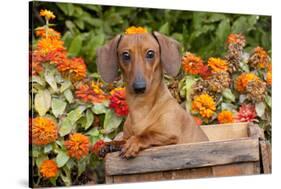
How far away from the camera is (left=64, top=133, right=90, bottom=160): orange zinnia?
474 centimetres

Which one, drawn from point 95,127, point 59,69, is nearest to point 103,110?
point 95,127

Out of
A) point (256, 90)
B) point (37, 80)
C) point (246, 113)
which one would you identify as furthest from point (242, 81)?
point (37, 80)

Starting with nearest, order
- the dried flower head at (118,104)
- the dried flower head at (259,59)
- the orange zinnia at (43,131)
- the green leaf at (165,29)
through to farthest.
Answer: the orange zinnia at (43,131) → the dried flower head at (118,104) → the green leaf at (165,29) → the dried flower head at (259,59)

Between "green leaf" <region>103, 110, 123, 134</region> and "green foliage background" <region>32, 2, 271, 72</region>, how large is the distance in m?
0.34

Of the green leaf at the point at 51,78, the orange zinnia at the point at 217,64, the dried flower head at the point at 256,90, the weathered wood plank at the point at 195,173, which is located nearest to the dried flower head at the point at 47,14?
the green leaf at the point at 51,78

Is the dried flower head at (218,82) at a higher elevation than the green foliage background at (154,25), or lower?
lower

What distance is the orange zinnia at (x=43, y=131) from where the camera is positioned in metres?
4.59

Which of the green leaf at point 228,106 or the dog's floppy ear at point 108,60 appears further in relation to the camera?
the green leaf at point 228,106

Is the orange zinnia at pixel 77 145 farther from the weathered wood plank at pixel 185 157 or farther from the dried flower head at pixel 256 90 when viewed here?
the dried flower head at pixel 256 90

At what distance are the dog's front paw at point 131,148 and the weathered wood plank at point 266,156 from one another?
0.99m

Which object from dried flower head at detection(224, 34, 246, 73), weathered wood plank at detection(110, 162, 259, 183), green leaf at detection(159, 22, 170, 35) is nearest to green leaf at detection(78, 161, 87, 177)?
weathered wood plank at detection(110, 162, 259, 183)

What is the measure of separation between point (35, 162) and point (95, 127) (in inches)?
19.7

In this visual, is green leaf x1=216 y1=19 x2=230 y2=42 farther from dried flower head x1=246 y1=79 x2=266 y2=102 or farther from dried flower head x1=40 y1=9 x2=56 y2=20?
dried flower head x1=40 y1=9 x2=56 y2=20

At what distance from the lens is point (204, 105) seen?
5.25m
